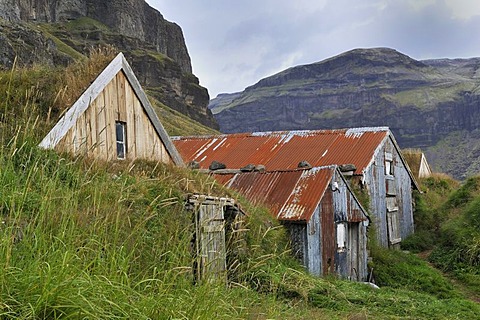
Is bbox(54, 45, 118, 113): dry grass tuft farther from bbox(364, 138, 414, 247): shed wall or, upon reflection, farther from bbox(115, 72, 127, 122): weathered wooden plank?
bbox(364, 138, 414, 247): shed wall

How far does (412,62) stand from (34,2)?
147 metres

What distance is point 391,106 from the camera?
153625 mm

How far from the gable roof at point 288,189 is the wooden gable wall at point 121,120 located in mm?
3555

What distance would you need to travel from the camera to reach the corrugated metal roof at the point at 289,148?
18578 mm

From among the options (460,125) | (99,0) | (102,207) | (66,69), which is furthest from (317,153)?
(460,125)

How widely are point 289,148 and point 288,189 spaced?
6862 mm

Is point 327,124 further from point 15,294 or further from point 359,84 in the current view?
point 15,294

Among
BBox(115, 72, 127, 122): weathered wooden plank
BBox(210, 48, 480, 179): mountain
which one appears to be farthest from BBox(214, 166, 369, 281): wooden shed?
BBox(210, 48, 480, 179): mountain

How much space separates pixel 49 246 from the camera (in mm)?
2846

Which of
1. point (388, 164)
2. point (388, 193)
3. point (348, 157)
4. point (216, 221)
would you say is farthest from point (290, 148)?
point (216, 221)

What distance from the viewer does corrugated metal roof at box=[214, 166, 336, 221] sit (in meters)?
12.2

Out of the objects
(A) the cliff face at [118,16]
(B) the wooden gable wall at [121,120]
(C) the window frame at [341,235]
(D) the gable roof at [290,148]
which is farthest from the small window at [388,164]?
(A) the cliff face at [118,16]

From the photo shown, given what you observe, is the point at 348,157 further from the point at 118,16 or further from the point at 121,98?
the point at 118,16

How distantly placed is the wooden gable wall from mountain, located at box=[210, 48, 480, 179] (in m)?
104
